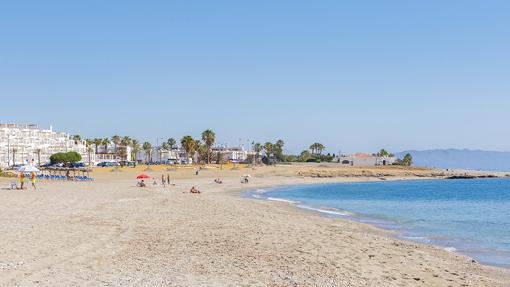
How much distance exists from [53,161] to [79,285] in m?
122

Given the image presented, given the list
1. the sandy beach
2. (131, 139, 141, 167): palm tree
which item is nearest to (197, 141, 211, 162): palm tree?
(131, 139, 141, 167): palm tree

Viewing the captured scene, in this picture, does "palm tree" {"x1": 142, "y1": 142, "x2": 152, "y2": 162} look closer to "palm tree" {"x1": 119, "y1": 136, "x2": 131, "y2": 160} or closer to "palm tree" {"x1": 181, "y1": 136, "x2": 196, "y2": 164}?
"palm tree" {"x1": 119, "y1": 136, "x2": 131, "y2": 160}

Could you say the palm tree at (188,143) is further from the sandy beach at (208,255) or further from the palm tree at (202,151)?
the sandy beach at (208,255)

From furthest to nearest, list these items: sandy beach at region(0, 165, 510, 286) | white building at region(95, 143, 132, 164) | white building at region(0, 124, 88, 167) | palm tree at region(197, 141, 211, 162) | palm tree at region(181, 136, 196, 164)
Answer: white building at region(95, 143, 132, 164), palm tree at region(197, 141, 211, 162), palm tree at region(181, 136, 196, 164), white building at region(0, 124, 88, 167), sandy beach at region(0, 165, 510, 286)

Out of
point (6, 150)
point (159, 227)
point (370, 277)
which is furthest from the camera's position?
point (6, 150)

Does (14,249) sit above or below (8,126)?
below

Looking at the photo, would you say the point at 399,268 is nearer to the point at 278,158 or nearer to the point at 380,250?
the point at 380,250

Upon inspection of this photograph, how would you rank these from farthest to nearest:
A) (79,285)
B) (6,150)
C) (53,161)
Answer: (6,150), (53,161), (79,285)

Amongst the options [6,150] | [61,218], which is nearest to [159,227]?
[61,218]

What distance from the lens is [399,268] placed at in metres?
14.3

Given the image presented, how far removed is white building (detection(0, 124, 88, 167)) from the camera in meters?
133

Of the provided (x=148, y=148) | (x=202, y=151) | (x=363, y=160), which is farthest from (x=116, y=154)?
(x=363, y=160)

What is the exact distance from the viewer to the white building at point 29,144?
133 metres

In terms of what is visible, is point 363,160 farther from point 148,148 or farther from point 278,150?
point 148,148
